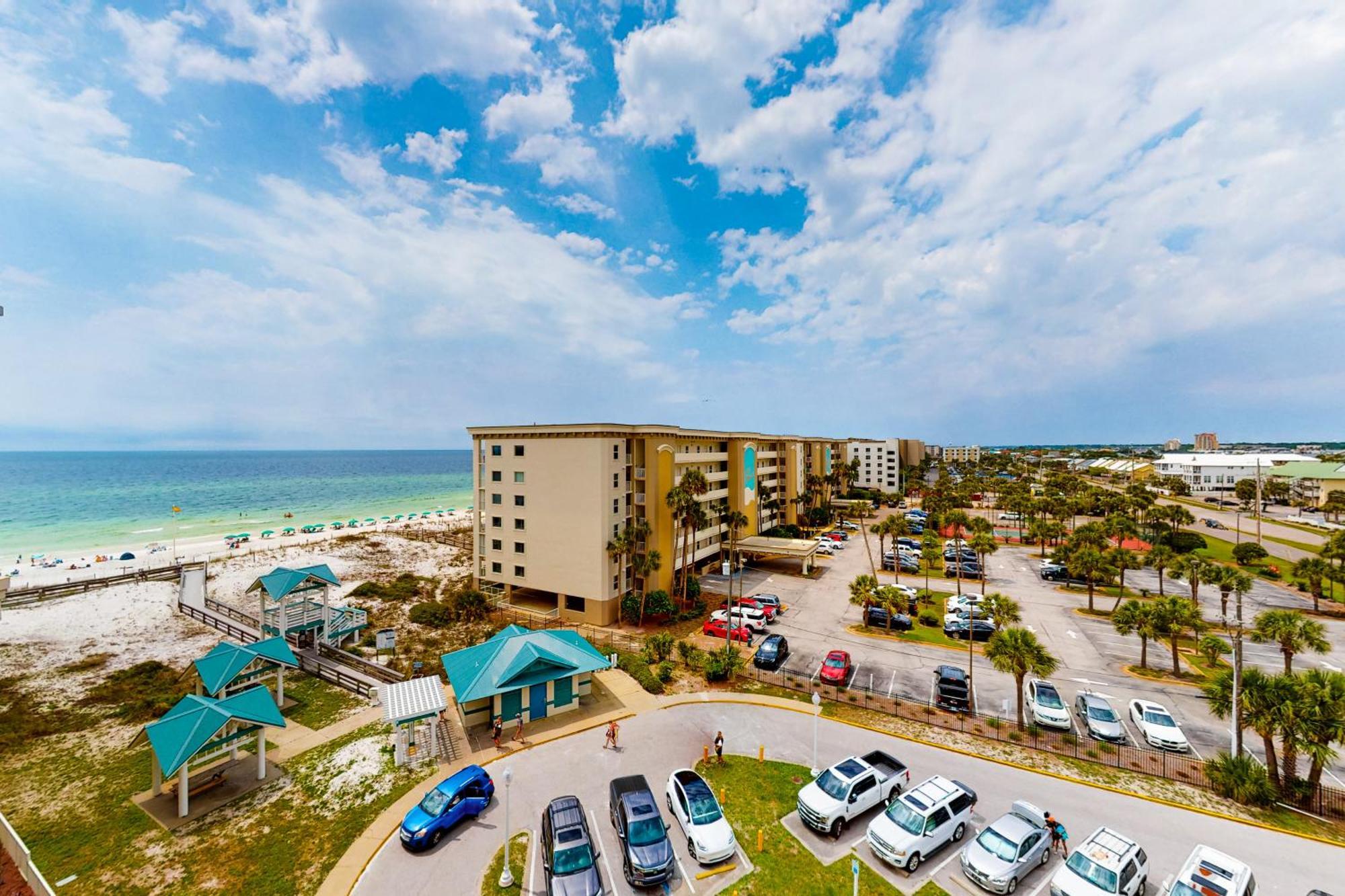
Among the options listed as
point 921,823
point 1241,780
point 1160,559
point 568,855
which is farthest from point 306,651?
point 1160,559

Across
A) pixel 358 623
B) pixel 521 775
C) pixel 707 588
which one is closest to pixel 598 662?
pixel 521 775

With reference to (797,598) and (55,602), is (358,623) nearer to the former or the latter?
(55,602)

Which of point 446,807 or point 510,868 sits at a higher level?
point 446,807

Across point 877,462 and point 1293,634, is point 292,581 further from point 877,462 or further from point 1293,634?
point 877,462

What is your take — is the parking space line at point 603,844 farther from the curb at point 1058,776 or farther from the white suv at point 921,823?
the curb at point 1058,776

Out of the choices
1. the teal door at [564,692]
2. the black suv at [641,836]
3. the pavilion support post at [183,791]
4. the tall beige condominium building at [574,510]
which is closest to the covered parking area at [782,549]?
the tall beige condominium building at [574,510]
